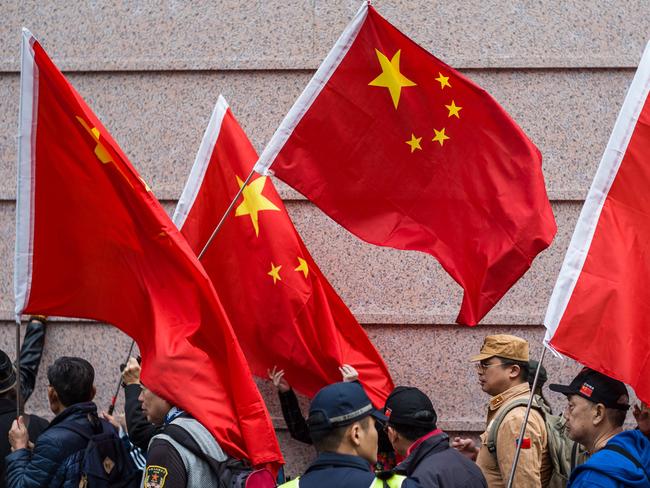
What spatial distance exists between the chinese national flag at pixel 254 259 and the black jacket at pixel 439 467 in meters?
1.75

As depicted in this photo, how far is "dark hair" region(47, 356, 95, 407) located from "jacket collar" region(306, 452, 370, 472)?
1958 millimetres

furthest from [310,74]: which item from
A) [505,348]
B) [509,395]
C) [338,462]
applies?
[338,462]

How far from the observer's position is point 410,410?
459 cm

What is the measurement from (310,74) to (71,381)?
111 inches

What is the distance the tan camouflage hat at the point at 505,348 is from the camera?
5.73 m

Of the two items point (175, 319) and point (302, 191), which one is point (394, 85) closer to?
point (302, 191)

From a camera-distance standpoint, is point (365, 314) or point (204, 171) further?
point (365, 314)

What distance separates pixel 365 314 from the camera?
6.74 m

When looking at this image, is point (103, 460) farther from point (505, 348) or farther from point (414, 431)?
point (505, 348)

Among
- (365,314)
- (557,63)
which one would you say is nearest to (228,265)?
(365,314)

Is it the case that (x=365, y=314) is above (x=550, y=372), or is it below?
above

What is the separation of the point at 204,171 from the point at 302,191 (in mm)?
1044

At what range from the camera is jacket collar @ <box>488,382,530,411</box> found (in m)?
5.62

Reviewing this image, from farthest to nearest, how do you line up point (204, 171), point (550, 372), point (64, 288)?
point (550, 372) < point (204, 171) < point (64, 288)
